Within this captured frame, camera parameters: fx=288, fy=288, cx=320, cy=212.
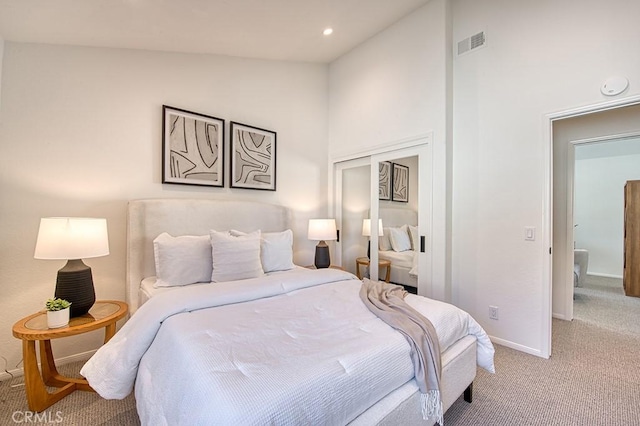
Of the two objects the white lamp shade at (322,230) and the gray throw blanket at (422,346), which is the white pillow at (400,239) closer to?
the white lamp shade at (322,230)

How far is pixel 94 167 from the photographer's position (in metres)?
2.46

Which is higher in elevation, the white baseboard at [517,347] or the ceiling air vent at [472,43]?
the ceiling air vent at [472,43]

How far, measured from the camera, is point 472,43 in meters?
2.94

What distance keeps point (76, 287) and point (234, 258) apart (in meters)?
1.06

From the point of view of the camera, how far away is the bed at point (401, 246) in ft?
10.7

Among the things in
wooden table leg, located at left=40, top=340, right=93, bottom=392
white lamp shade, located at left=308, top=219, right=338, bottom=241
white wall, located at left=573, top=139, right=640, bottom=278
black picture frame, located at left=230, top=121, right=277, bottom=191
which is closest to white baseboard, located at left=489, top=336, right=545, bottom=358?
white lamp shade, located at left=308, top=219, right=338, bottom=241

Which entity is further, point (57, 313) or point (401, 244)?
point (401, 244)

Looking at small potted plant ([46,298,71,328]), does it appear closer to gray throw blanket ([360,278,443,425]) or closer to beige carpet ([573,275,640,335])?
gray throw blanket ([360,278,443,425])

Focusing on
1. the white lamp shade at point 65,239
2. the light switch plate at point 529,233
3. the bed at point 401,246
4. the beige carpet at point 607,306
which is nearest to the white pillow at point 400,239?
the bed at point 401,246

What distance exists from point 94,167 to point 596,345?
4884 mm

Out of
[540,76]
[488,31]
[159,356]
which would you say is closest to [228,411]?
[159,356]

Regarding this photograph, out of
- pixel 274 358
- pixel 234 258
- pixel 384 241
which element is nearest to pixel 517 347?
pixel 384 241

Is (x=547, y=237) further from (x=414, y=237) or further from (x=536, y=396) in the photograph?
A: (x=536, y=396)

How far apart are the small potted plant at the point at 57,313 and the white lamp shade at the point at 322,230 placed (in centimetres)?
233
